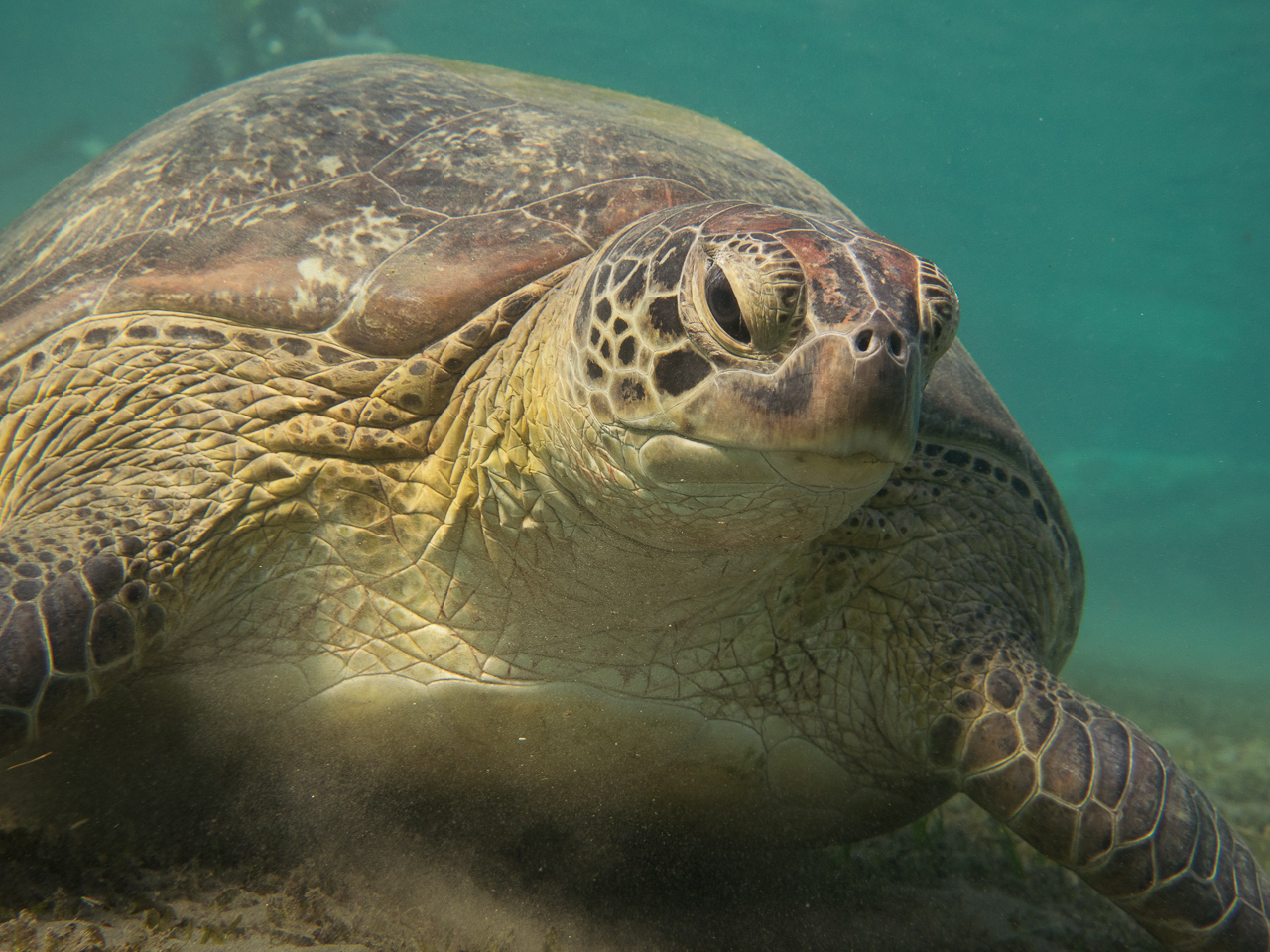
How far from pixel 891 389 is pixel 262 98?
2.80 metres

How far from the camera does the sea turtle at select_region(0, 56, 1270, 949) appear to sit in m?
1.52

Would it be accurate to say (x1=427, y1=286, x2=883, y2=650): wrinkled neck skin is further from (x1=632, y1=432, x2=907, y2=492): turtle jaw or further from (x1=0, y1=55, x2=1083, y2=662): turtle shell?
(x1=0, y1=55, x2=1083, y2=662): turtle shell

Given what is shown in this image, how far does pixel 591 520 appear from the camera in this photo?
1.65 m

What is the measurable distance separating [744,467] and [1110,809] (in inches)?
57.1

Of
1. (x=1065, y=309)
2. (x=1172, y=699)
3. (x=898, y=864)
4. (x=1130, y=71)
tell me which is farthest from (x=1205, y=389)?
(x=898, y=864)

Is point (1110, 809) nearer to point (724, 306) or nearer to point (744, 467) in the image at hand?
point (744, 467)

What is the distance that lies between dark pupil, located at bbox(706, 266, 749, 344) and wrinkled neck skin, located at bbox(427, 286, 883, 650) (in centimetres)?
27

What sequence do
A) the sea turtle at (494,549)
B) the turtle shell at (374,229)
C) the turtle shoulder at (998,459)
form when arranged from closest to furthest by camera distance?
the sea turtle at (494,549) < the turtle shell at (374,229) < the turtle shoulder at (998,459)

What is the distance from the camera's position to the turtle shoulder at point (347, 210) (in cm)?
196

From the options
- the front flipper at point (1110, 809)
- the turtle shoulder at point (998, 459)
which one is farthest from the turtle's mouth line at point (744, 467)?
the turtle shoulder at point (998, 459)

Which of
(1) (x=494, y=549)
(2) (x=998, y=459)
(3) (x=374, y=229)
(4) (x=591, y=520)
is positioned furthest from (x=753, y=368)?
(2) (x=998, y=459)

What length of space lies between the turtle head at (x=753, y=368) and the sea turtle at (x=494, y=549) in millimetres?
16

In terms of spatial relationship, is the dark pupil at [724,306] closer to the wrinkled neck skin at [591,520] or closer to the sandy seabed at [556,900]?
the wrinkled neck skin at [591,520]

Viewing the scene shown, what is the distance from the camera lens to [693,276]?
127cm
